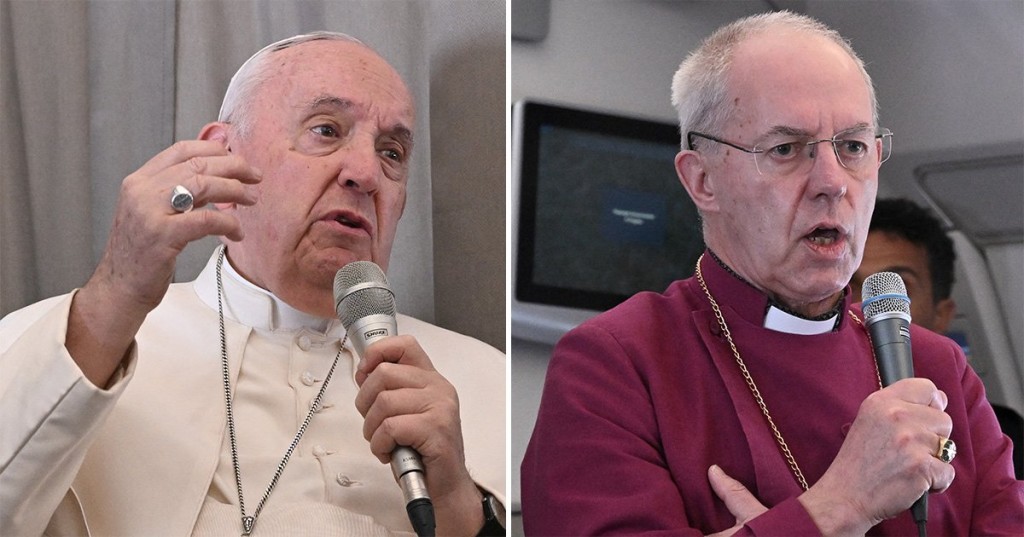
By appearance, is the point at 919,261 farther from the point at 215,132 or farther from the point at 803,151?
the point at 215,132

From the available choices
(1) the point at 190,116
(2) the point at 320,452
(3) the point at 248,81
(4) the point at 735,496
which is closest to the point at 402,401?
(2) the point at 320,452

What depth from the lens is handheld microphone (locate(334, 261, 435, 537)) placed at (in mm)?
2133

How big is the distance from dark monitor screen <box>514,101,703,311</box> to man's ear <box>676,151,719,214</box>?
2cm

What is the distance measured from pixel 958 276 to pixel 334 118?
1.46 meters

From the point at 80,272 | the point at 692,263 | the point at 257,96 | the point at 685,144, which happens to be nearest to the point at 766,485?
the point at 692,263

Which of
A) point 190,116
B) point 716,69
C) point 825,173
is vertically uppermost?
point 716,69

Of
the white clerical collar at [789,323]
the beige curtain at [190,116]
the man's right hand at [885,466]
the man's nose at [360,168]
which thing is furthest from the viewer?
the beige curtain at [190,116]

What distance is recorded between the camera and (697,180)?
2.53 metres

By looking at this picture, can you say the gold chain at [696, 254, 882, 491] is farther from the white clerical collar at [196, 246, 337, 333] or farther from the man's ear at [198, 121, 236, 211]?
the man's ear at [198, 121, 236, 211]

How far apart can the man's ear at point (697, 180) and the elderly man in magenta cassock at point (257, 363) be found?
0.65 m

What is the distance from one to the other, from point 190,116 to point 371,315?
1.21 meters

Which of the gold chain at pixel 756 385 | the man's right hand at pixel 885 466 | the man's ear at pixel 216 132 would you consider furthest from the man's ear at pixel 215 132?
the man's right hand at pixel 885 466

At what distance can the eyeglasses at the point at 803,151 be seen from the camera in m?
2.33

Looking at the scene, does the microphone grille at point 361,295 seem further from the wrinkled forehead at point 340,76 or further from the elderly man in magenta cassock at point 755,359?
the wrinkled forehead at point 340,76
